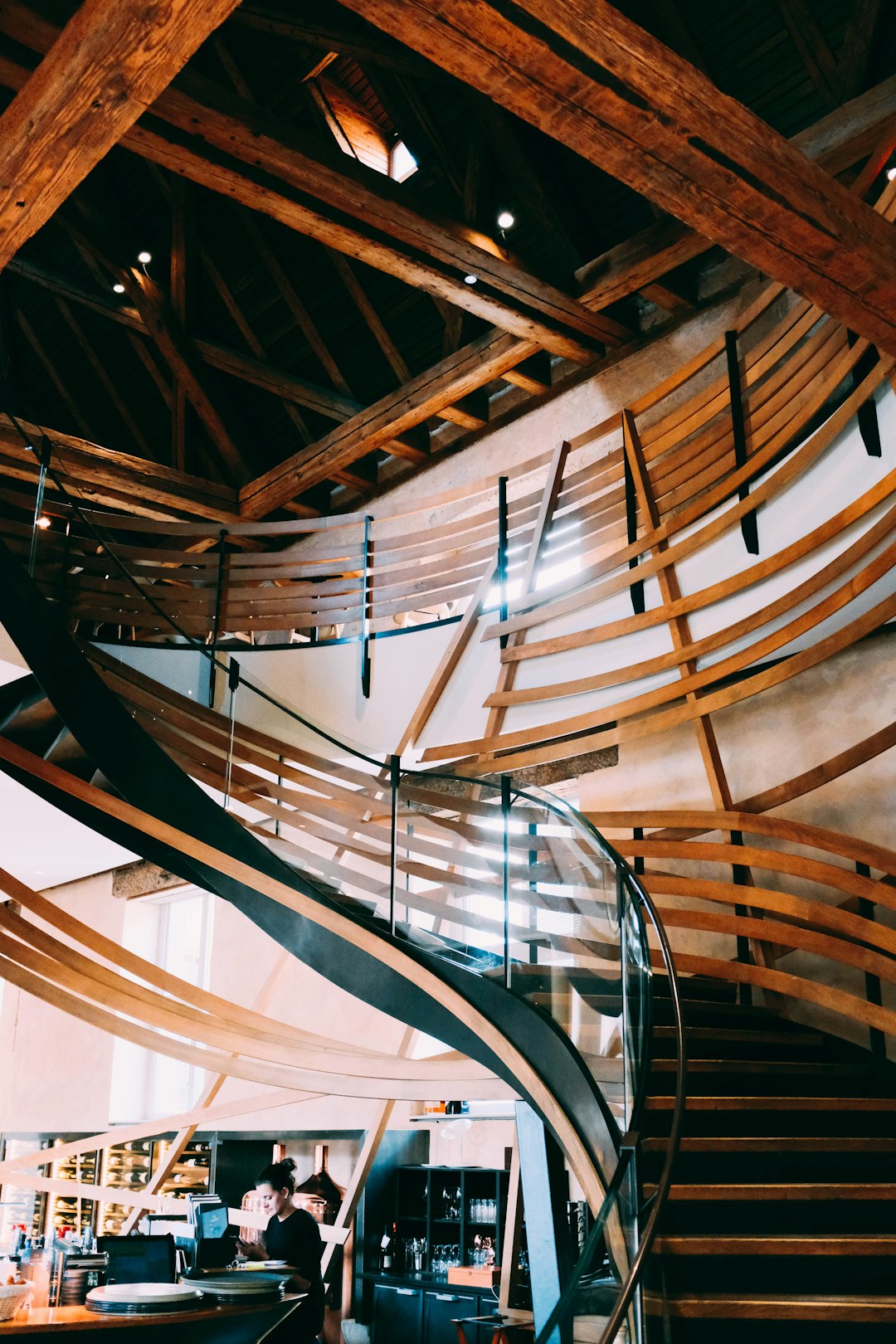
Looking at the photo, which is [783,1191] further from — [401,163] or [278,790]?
[401,163]

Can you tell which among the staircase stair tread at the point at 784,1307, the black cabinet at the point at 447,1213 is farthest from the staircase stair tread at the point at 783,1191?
the black cabinet at the point at 447,1213

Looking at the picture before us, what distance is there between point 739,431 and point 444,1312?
632 cm

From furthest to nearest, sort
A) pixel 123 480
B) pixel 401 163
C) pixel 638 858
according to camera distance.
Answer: pixel 123 480
pixel 401 163
pixel 638 858

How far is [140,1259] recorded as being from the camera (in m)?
5.43

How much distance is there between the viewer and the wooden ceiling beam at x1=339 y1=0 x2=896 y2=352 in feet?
10.3

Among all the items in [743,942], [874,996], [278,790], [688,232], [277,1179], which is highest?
[688,232]

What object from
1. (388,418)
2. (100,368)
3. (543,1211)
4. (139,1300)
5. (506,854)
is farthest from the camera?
(100,368)

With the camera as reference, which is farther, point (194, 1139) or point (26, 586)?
point (194, 1139)

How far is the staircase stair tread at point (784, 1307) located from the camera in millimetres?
3449

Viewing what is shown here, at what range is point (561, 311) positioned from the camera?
25.6ft

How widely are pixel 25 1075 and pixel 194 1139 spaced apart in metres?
4.63

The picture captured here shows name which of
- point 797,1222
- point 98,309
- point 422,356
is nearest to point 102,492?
point 98,309

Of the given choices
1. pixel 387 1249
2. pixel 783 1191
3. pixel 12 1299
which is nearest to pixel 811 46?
pixel 783 1191

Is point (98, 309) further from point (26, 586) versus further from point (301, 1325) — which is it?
point (301, 1325)
